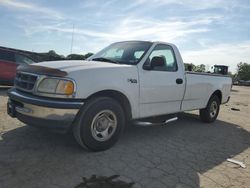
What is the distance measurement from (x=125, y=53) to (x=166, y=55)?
968 mm

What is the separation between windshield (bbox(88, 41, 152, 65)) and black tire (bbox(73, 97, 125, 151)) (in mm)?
1029

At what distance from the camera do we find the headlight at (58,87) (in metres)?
3.88

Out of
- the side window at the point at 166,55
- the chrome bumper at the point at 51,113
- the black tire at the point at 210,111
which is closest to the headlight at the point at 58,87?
the chrome bumper at the point at 51,113

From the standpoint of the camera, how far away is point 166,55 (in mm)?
5770

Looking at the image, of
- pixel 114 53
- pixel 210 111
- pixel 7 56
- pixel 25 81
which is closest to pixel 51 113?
pixel 25 81

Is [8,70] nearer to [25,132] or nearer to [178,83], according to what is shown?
[25,132]

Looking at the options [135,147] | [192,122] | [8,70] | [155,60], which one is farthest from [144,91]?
[8,70]

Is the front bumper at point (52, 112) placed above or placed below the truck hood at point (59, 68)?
below

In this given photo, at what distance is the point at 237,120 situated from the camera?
840cm

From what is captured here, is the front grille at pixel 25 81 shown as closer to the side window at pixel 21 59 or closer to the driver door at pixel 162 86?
the driver door at pixel 162 86

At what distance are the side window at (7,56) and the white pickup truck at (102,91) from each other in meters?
7.30

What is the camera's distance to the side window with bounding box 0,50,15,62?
1166cm

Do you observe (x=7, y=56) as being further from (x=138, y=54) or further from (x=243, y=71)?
(x=243, y=71)

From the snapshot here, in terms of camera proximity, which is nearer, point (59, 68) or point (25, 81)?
point (59, 68)
